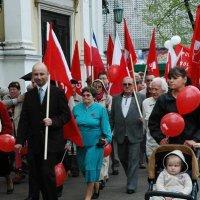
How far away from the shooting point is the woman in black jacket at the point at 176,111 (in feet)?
21.0

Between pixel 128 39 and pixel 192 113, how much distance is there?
531 centimetres

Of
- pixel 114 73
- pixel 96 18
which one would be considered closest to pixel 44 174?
pixel 114 73

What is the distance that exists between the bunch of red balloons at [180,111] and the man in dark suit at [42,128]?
143 centimetres

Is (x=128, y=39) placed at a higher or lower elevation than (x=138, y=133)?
higher

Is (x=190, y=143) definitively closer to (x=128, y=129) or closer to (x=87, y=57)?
(x=128, y=129)

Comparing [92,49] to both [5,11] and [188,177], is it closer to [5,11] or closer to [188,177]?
[5,11]

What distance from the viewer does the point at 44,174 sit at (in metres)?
7.08

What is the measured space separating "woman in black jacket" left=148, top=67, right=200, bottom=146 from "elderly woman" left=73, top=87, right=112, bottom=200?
1.80m

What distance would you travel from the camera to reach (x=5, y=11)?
14.7 meters

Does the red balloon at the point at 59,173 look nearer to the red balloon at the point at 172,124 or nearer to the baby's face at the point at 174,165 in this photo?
the red balloon at the point at 172,124

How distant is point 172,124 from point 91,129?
247 centimetres

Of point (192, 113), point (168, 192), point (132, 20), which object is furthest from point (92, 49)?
point (132, 20)

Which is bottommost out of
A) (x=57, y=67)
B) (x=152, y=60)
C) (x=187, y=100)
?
(x=187, y=100)

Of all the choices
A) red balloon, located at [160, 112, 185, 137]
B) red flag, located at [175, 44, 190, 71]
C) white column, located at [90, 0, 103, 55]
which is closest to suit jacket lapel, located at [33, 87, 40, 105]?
red balloon, located at [160, 112, 185, 137]
